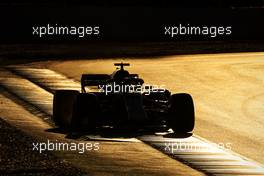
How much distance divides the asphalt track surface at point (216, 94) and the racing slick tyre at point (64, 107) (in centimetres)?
191

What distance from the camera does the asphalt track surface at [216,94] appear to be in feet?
53.6

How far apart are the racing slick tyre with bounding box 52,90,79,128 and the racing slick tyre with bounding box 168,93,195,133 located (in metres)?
2.06

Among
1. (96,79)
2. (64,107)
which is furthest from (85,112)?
(96,79)

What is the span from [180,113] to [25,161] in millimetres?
4294

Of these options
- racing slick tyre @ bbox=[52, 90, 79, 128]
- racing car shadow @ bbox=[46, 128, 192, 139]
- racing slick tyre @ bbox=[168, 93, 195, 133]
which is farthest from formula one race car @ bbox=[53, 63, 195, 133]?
racing slick tyre @ bbox=[52, 90, 79, 128]

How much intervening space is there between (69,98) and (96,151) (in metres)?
3.00

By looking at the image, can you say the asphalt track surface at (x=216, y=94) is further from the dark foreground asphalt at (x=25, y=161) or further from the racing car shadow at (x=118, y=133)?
the dark foreground asphalt at (x=25, y=161)

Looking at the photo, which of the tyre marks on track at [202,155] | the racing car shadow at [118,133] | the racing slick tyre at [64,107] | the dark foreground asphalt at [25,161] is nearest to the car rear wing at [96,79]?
the racing slick tyre at [64,107]

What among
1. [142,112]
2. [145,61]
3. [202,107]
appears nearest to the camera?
[142,112]

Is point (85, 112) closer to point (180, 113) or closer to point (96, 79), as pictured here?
point (96, 79)

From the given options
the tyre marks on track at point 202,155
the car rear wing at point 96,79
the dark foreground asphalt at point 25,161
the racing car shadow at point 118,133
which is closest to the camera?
the dark foreground asphalt at point 25,161

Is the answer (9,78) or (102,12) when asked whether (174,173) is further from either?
(102,12)

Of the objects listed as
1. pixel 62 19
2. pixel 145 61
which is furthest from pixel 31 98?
pixel 62 19

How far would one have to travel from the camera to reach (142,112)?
60.1 ft
